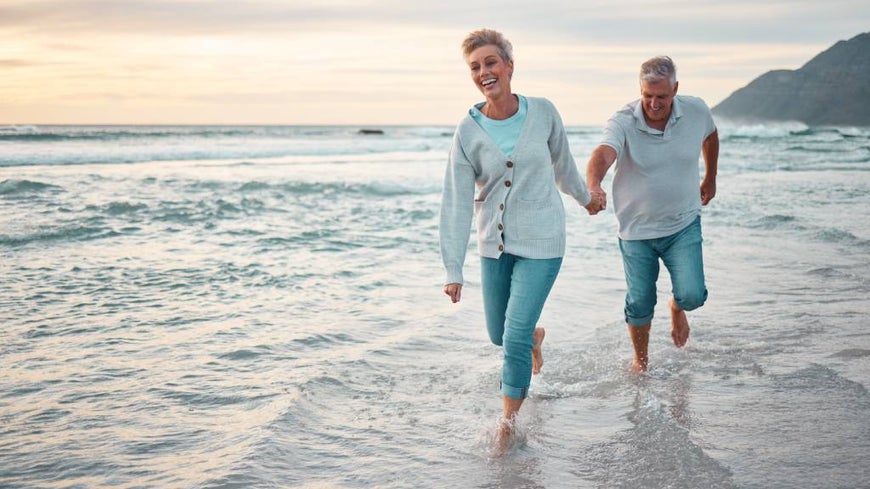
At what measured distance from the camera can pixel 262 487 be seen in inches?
134

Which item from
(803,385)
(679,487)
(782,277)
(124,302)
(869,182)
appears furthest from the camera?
(869,182)

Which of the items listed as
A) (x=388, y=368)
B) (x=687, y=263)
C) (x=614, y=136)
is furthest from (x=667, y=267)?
(x=388, y=368)

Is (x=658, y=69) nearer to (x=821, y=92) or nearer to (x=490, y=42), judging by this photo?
(x=490, y=42)

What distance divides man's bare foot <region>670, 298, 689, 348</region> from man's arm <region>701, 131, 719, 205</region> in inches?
30.1

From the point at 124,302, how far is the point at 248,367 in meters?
2.37

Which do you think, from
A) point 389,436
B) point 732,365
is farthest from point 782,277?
point 389,436

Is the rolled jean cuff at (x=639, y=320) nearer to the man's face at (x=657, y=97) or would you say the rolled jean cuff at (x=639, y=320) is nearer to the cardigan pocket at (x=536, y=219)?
the man's face at (x=657, y=97)

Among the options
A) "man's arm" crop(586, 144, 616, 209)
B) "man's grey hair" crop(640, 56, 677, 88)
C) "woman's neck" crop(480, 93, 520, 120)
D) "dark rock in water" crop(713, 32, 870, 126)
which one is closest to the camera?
"woman's neck" crop(480, 93, 520, 120)

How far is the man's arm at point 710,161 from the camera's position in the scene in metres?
5.04

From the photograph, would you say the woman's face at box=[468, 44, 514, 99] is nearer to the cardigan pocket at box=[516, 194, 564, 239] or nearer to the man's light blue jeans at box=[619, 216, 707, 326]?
the cardigan pocket at box=[516, 194, 564, 239]

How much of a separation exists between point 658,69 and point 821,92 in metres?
73.7

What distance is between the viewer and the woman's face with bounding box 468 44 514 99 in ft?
→ 11.8

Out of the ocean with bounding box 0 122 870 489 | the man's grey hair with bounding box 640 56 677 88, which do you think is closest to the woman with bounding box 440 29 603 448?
the ocean with bounding box 0 122 870 489

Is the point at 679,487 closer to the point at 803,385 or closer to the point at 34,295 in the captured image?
the point at 803,385
